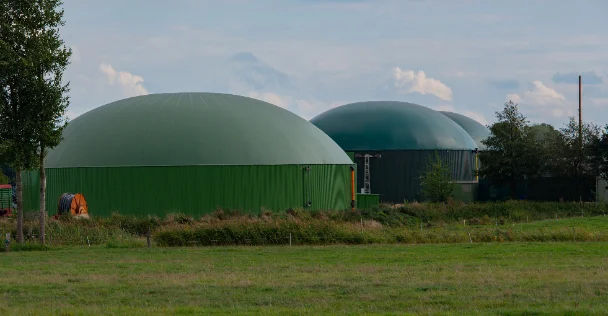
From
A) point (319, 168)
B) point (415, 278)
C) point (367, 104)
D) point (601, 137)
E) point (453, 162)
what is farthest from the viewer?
point (367, 104)

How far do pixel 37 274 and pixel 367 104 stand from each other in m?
63.5

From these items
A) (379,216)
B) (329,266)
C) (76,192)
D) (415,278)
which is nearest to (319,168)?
(379,216)

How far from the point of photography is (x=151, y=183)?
150 ft

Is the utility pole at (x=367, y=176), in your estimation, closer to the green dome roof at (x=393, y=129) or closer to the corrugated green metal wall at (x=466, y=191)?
the green dome roof at (x=393, y=129)

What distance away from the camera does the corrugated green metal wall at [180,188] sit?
4553cm

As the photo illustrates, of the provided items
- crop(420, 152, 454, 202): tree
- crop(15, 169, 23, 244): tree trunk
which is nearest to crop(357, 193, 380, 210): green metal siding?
crop(420, 152, 454, 202): tree

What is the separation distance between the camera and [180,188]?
45625 millimetres

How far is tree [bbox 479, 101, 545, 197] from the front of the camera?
6762cm

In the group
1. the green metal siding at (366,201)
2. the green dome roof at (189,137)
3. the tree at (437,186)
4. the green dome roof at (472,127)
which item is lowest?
the green metal siding at (366,201)

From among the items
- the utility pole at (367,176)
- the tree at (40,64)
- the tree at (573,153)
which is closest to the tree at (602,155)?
the tree at (573,153)

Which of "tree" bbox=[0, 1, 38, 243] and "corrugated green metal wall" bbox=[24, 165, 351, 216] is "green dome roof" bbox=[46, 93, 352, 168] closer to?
"corrugated green metal wall" bbox=[24, 165, 351, 216]

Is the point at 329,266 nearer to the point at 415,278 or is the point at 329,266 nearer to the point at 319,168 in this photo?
the point at 415,278

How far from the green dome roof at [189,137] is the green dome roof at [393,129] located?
22060mm

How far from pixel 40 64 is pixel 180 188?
15386 millimetres
